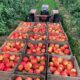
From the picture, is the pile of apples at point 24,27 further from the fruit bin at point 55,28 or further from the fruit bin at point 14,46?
the fruit bin at point 14,46

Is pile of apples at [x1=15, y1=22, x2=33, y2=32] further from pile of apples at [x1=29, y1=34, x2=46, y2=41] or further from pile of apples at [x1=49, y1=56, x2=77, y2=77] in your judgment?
pile of apples at [x1=49, y1=56, x2=77, y2=77]

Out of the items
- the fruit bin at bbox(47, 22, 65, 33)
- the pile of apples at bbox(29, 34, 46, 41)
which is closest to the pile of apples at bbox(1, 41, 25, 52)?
the pile of apples at bbox(29, 34, 46, 41)

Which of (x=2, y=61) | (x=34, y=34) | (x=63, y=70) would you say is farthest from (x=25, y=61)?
(x=34, y=34)

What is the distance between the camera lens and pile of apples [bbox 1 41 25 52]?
7.44 meters

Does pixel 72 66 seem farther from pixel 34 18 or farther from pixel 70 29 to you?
pixel 34 18

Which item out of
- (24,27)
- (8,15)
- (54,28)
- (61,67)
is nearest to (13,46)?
(61,67)

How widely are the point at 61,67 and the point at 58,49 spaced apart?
5.04 ft

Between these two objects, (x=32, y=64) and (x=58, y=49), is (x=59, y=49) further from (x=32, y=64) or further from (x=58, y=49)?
(x=32, y=64)

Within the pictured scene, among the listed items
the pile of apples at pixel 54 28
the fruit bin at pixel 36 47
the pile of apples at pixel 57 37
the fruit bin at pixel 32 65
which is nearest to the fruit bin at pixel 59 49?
the fruit bin at pixel 36 47

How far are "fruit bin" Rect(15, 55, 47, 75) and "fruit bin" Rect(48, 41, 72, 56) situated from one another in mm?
677

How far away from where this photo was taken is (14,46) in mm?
7906

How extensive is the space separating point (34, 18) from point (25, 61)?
293 inches

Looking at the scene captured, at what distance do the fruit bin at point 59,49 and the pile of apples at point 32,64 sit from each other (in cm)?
69

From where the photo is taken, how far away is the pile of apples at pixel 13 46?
293 inches
